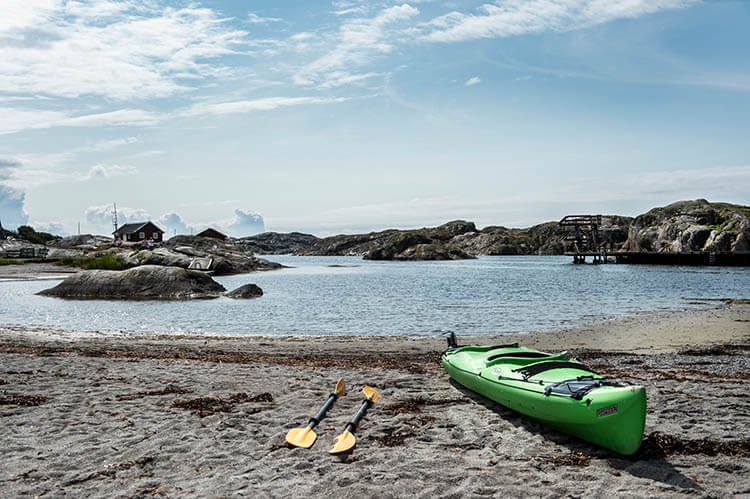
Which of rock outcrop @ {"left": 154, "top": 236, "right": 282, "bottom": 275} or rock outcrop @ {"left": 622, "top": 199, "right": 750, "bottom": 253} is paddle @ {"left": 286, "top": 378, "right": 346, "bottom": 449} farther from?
rock outcrop @ {"left": 622, "top": 199, "right": 750, "bottom": 253}

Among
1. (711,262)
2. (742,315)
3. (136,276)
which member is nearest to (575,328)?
(742,315)

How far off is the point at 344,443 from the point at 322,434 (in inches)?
24.4

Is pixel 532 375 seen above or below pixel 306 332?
above

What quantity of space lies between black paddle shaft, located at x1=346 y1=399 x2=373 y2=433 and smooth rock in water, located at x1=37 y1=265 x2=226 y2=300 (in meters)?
27.4

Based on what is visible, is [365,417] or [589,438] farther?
[365,417]

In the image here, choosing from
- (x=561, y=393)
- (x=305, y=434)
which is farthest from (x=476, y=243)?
(x=305, y=434)

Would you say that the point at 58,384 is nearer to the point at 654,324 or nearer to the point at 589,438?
the point at 589,438

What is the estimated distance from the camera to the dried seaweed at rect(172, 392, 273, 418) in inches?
337

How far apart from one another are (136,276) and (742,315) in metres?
34.6

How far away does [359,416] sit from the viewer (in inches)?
320

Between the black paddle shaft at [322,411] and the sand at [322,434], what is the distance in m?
0.17

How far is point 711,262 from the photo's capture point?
8381 centimetres

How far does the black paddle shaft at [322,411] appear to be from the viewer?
7751mm

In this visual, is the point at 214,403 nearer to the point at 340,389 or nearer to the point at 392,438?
the point at 340,389
